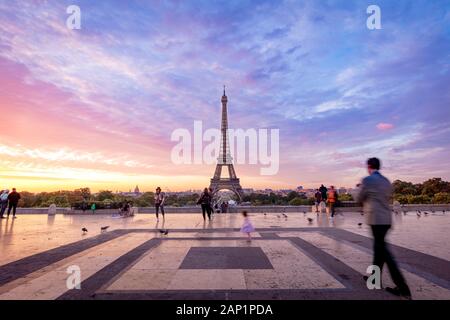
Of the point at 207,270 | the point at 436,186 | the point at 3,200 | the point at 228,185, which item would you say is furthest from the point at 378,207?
the point at 436,186

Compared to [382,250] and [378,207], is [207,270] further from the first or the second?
[378,207]

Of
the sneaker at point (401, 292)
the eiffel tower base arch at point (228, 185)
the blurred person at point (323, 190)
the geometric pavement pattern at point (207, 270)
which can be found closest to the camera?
the sneaker at point (401, 292)

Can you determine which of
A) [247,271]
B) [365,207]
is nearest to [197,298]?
[247,271]

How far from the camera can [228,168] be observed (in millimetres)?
70750

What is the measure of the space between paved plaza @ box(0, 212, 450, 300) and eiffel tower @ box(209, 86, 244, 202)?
57.6m

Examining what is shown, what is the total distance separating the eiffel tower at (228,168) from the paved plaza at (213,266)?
5759 cm

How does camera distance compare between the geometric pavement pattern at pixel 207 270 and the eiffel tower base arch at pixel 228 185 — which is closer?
the geometric pavement pattern at pixel 207 270

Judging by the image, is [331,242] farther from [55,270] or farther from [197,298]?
[55,270]

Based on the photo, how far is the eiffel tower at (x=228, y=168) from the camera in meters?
68.1

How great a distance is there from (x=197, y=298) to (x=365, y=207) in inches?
129

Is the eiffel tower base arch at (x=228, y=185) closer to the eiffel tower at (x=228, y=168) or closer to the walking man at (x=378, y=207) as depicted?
the eiffel tower at (x=228, y=168)

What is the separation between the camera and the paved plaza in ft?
15.5

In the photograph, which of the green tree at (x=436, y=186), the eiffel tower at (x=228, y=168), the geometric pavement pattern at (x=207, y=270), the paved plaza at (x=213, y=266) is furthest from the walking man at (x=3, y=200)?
the green tree at (x=436, y=186)

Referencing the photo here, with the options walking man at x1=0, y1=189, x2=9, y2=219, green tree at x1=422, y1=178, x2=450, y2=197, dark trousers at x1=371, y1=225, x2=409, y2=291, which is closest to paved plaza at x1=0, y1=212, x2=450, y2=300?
dark trousers at x1=371, y1=225, x2=409, y2=291
